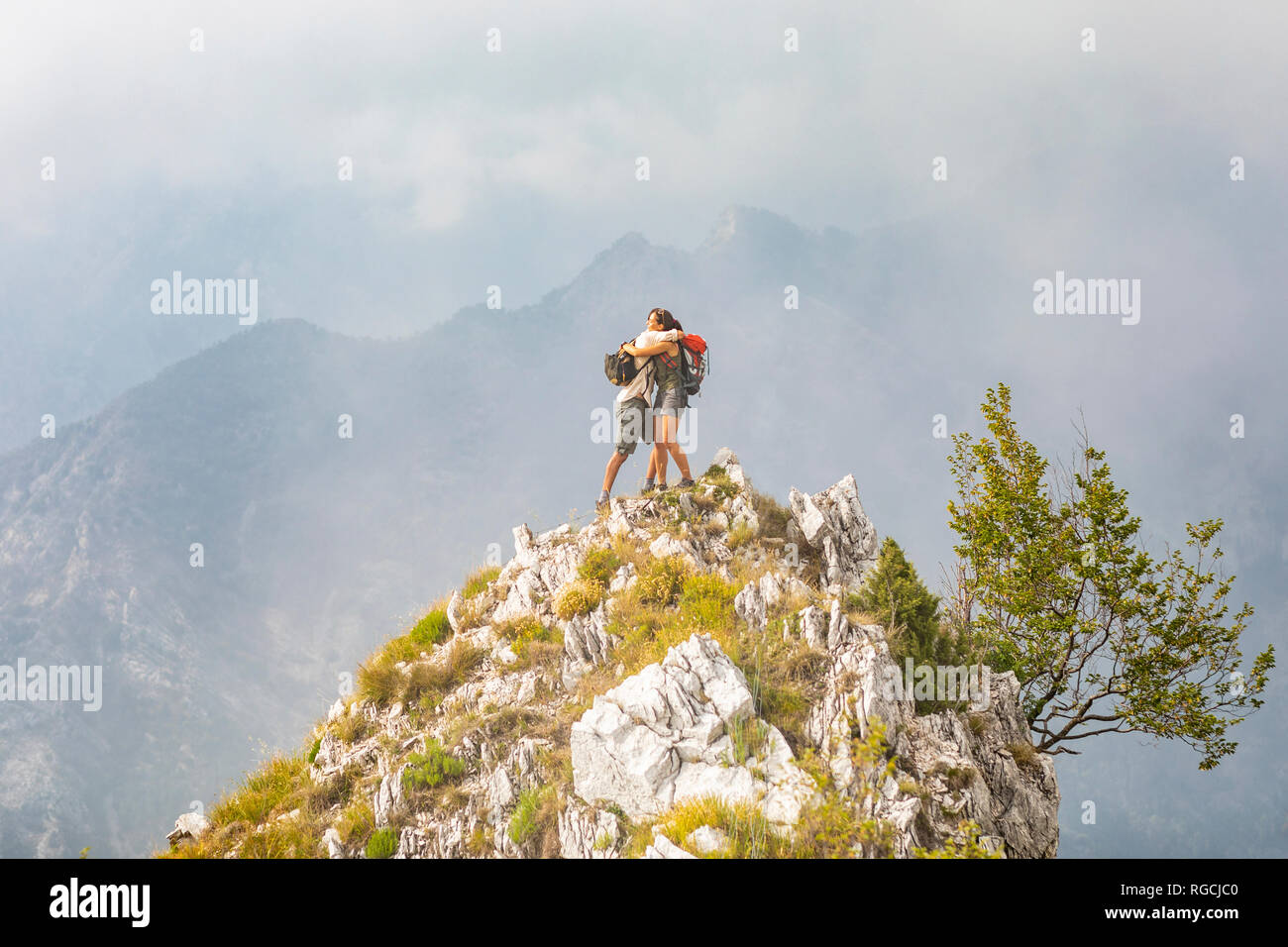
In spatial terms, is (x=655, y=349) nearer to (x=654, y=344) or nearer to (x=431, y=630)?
(x=654, y=344)

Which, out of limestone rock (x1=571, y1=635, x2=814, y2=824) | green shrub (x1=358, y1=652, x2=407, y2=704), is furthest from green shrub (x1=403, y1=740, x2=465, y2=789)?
limestone rock (x1=571, y1=635, x2=814, y2=824)

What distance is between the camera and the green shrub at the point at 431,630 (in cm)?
1499

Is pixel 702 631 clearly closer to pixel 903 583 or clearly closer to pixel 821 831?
pixel 903 583

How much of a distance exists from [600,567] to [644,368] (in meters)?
4.91

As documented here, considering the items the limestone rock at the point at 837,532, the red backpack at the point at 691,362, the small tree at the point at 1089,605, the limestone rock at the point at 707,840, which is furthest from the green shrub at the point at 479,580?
the small tree at the point at 1089,605

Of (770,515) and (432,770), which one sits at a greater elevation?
(770,515)

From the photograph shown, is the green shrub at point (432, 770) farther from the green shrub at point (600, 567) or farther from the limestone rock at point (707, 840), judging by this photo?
the limestone rock at point (707, 840)

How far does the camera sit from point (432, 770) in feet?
36.7

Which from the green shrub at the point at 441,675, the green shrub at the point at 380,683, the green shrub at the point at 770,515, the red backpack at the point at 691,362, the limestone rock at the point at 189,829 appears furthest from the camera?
the red backpack at the point at 691,362

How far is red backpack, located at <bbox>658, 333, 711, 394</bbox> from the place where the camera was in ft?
55.2

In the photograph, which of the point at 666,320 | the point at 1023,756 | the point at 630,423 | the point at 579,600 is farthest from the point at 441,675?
the point at 1023,756

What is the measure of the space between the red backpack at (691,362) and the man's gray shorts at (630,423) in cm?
102
